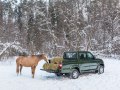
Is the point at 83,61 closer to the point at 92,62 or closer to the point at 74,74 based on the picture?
the point at 92,62

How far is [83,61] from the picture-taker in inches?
754

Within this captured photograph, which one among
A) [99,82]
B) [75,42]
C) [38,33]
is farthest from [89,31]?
[99,82]

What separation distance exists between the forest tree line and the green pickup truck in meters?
18.6

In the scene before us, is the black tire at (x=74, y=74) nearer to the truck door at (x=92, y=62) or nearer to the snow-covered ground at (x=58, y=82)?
the snow-covered ground at (x=58, y=82)

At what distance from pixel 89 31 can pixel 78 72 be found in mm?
22533

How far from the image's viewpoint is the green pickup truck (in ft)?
58.7

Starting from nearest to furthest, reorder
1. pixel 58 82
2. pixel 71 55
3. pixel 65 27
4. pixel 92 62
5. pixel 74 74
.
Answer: pixel 58 82
pixel 74 74
pixel 71 55
pixel 92 62
pixel 65 27

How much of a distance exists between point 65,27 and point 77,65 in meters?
23.2

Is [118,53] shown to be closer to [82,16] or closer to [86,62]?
[82,16]

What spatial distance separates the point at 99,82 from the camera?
1692 centimetres

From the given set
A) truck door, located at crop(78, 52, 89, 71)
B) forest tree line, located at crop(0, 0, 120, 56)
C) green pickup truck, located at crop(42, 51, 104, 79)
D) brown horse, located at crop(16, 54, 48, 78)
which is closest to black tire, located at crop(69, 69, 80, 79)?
green pickup truck, located at crop(42, 51, 104, 79)

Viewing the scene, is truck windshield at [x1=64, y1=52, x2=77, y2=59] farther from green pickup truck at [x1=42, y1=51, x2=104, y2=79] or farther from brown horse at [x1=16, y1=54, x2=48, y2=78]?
brown horse at [x1=16, y1=54, x2=48, y2=78]

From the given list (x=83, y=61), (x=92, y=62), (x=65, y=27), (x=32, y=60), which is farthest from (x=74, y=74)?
(x=65, y=27)

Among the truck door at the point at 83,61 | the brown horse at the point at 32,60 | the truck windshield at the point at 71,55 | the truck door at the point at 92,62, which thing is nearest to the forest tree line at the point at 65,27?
the brown horse at the point at 32,60
